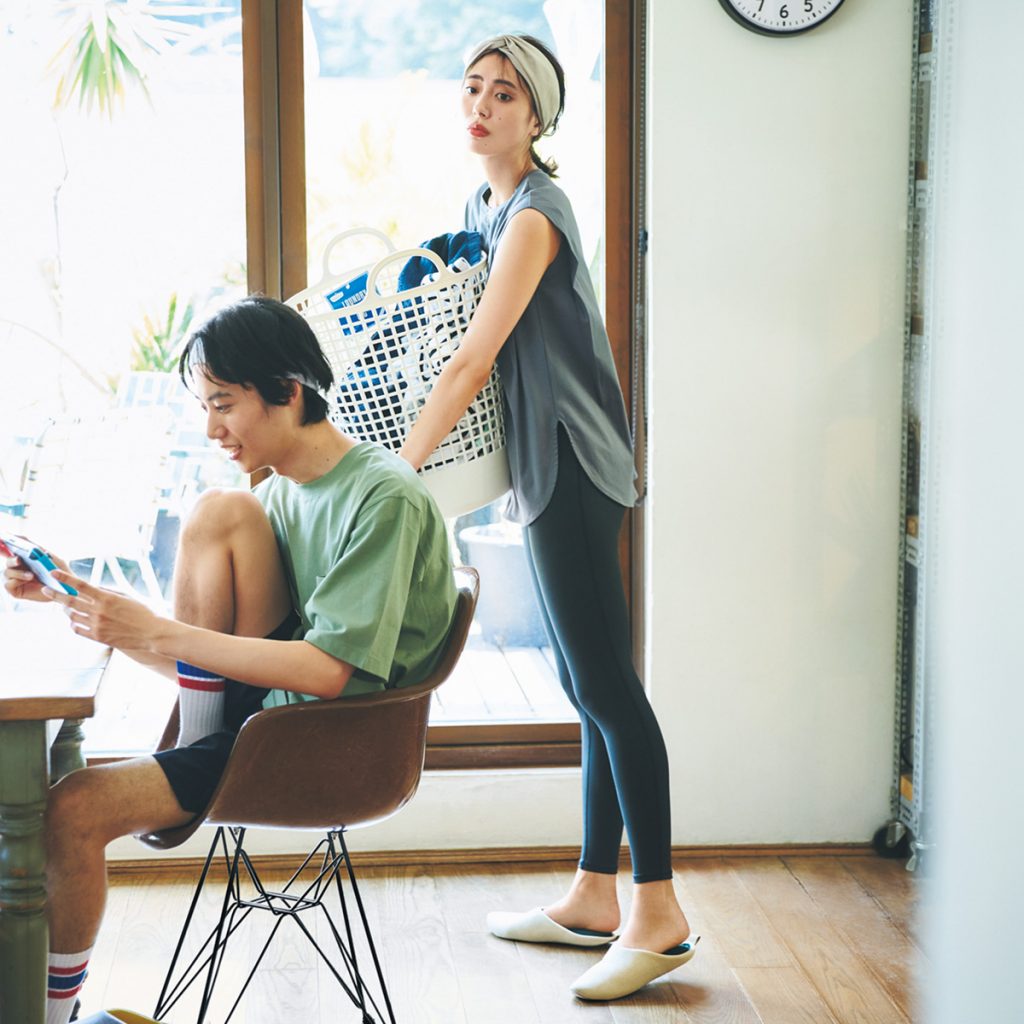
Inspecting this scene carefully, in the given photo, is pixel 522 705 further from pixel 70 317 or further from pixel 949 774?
pixel 949 774

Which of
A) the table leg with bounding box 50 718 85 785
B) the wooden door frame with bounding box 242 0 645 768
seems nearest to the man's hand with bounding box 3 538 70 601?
the table leg with bounding box 50 718 85 785

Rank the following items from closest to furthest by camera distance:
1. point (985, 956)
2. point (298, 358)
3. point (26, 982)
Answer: point (985, 956) < point (26, 982) < point (298, 358)

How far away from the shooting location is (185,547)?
1715 millimetres

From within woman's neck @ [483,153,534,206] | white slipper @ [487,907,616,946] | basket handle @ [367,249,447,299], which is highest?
woman's neck @ [483,153,534,206]

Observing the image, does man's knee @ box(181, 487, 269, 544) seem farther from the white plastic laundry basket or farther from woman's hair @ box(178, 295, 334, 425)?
the white plastic laundry basket

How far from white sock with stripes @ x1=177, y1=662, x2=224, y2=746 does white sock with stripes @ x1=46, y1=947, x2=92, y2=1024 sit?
304mm

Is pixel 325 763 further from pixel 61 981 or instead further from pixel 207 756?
pixel 61 981

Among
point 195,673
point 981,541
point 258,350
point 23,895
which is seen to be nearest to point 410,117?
point 258,350

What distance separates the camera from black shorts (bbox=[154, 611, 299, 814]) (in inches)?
64.8

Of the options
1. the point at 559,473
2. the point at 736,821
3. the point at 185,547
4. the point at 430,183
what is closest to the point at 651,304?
the point at 430,183

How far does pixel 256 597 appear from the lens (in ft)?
5.72

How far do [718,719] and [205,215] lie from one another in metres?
1.57

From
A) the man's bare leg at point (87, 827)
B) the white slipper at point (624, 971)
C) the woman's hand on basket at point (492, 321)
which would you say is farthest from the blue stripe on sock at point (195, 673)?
the white slipper at point (624, 971)

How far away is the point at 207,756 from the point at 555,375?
2.75 ft
